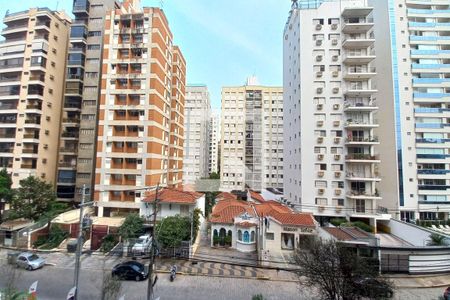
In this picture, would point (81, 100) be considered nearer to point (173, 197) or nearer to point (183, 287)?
point (173, 197)

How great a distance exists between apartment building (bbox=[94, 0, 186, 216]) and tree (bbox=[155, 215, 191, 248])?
8790 mm

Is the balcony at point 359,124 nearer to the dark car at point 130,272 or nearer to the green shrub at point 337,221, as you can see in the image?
the green shrub at point 337,221

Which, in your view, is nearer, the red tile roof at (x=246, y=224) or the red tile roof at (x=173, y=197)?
the red tile roof at (x=246, y=224)

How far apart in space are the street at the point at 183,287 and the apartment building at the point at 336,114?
18.1 metres

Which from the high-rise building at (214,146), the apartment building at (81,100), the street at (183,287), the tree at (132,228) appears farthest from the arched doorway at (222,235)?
the high-rise building at (214,146)

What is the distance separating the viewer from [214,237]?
94.0 ft

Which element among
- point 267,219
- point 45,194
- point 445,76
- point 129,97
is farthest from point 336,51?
point 45,194

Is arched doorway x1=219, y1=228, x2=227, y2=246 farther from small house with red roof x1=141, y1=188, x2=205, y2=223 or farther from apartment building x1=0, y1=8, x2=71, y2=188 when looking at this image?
apartment building x1=0, y1=8, x2=71, y2=188

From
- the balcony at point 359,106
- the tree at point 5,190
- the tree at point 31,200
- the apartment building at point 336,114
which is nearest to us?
the tree at point 31,200

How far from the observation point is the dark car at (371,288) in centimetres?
1373

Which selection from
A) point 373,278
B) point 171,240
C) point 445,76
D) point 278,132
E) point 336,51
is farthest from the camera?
point 278,132

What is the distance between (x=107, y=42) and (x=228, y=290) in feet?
123

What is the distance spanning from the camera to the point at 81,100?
4228 cm

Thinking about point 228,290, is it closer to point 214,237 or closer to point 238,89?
point 214,237
